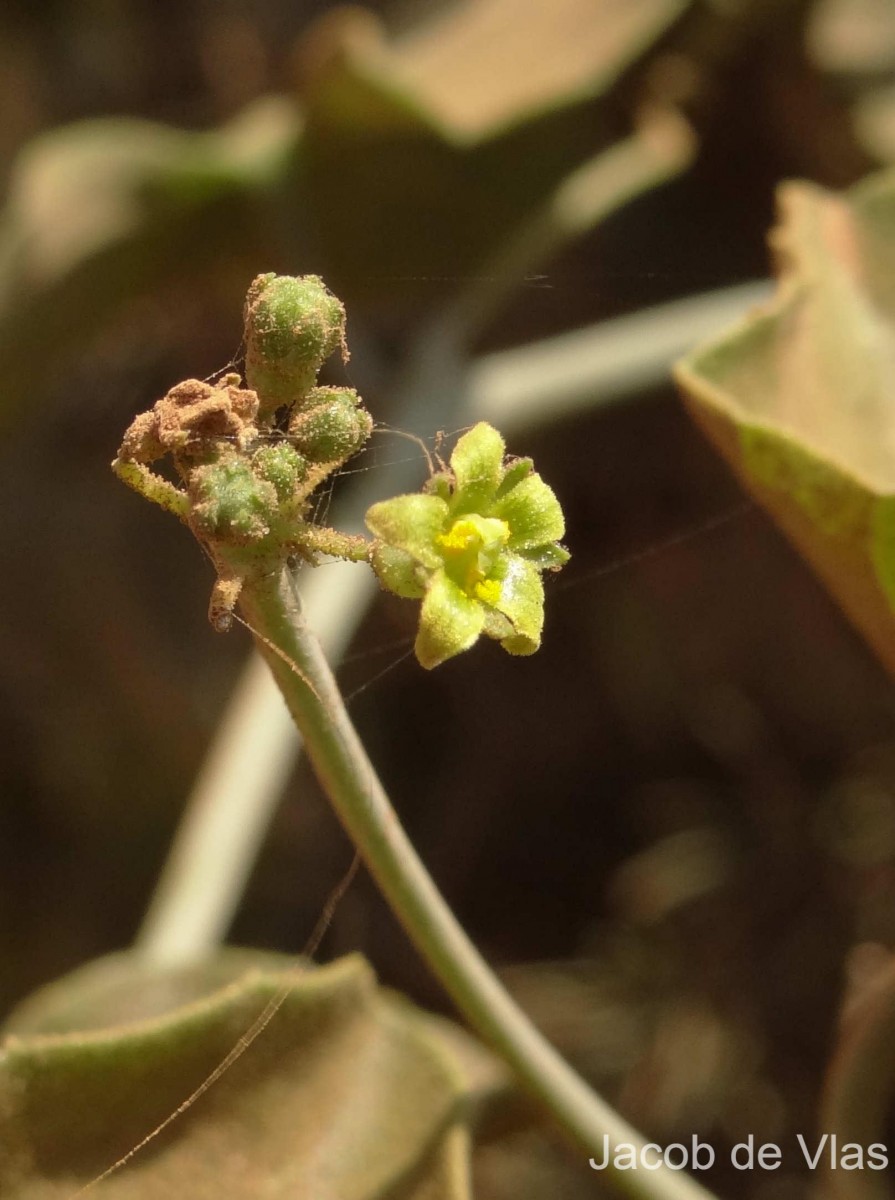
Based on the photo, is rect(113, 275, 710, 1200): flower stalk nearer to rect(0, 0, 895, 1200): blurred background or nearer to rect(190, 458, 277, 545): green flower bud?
rect(190, 458, 277, 545): green flower bud

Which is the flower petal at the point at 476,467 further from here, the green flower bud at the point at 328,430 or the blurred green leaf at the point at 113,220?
the blurred green leaf at the point at 113,220

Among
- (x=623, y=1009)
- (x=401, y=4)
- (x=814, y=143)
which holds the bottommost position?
(x=623, y=1009)

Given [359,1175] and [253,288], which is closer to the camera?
[253,288]

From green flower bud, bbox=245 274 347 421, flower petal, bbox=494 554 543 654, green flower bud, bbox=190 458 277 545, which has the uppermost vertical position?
green flower bud, bbox=245 274 347 421

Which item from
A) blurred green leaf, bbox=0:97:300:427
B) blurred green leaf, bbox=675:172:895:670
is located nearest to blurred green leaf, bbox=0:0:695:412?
blurred green leaf, bbox=0:97:300:427

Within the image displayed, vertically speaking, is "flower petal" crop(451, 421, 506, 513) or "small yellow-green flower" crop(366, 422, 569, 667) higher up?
"flower petal" crop(451, 421, 506, 513)

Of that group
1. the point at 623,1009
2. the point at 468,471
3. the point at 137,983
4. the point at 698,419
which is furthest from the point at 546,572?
the point at 623,1009

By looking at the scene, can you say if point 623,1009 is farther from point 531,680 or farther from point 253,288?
point 253,288
